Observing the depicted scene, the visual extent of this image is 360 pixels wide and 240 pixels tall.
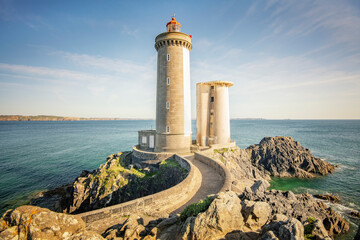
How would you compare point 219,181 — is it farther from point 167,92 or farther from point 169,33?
point 169,33

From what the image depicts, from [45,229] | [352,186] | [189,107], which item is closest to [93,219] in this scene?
[45,229]

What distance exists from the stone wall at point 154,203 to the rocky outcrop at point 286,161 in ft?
79.2

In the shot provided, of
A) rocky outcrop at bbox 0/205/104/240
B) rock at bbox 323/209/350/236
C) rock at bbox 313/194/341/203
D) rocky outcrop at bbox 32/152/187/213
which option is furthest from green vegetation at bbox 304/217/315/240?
rock at bbox 313/194/341/203

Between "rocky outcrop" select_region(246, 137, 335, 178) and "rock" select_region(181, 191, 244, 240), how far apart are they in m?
29.3

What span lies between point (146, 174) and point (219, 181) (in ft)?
30.0

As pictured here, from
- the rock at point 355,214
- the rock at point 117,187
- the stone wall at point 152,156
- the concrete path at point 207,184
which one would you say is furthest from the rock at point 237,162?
the rock at point 355,214

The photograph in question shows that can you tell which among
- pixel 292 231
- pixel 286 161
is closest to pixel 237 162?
pixel 286 161

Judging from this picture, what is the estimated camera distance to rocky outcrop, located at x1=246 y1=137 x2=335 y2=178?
31031 millimetres

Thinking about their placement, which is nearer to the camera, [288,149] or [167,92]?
[167,92]

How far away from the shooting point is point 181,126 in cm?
2350

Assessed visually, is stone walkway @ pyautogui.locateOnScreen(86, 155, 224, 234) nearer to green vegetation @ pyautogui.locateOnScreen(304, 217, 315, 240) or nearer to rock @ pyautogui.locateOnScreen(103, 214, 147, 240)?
rock @ pyautogui.locateOnScreen(103, 214, 147, 240)

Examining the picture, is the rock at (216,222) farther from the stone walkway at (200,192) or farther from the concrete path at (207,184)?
the concrete path at (207,184)

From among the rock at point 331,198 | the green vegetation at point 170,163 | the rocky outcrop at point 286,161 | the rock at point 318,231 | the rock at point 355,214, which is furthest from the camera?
the rocky outcrop at point 286,161

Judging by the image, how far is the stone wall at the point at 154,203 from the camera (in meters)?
9.21
